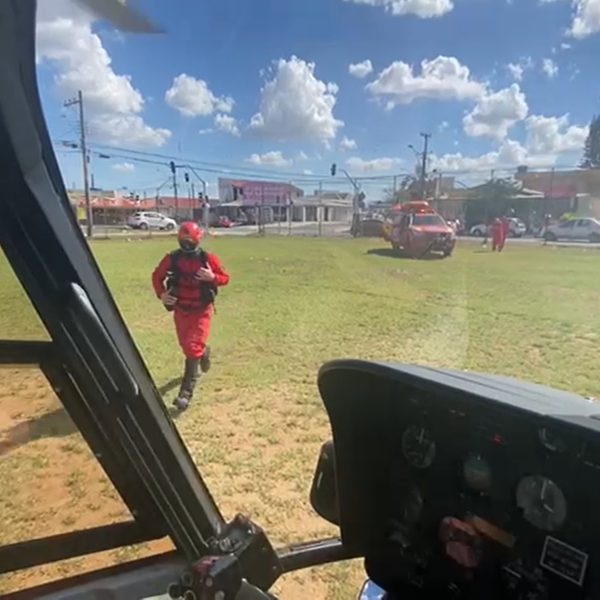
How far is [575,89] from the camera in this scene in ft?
4.44

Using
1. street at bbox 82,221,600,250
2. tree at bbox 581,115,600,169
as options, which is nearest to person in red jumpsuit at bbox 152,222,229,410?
street at bbox 82,221,600,250

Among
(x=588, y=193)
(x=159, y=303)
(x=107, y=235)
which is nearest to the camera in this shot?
(x=107, y=235)

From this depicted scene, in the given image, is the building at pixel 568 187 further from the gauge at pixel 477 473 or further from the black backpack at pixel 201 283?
the black backpack at pixel 201 283

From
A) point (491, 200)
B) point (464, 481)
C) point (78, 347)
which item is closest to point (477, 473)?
point (464, 481)

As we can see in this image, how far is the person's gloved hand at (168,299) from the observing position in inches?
130

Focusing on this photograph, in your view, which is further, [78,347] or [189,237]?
[189,237]

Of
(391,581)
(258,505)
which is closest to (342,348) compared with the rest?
(258,505)

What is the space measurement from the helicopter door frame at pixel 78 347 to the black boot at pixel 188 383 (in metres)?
1.95

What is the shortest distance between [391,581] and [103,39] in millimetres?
1281

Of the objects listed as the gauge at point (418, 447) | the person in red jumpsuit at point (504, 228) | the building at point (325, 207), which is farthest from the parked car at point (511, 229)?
the gauge at point (418, 447)

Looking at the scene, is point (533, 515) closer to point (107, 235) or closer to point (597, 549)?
point (597, 549)

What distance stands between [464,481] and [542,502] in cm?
16

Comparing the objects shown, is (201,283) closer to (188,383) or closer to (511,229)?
(188,383)

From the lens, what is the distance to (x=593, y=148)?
1487 millimetres
